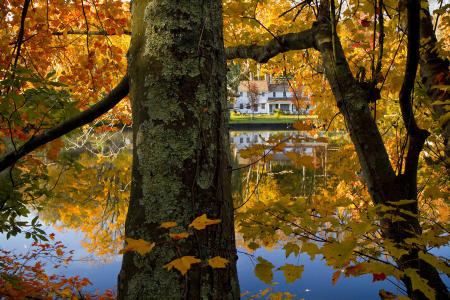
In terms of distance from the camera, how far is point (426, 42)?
2.95 metres

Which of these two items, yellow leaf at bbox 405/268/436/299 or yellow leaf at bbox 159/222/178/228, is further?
yellow leaf at bbox 405/268/436/299

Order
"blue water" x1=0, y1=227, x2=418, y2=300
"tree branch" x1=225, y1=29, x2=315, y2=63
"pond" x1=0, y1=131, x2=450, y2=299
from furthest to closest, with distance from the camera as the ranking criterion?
"pond" x1=0, y1=131, x2=450, y2=299 → "blue water" x1=0, y1=227, x2=418, y2=300 → "tree branch" x1=225, y1=29, x2=315, y2=63

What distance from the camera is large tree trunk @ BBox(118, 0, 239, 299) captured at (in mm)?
907

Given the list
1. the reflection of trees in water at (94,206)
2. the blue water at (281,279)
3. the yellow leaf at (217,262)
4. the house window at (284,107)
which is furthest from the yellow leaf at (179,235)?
the house window at (284,107)

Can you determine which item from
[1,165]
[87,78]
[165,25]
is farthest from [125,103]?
[165,25]

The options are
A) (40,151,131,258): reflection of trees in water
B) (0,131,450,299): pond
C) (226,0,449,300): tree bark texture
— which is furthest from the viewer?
(40,151,131,258): reflection of trees in water

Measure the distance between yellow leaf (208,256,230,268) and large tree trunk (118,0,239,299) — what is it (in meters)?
0.04

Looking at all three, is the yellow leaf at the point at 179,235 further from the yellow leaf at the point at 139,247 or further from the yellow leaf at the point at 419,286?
the yellow leaf at the point at 419,286

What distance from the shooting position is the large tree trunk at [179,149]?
35.7 inches

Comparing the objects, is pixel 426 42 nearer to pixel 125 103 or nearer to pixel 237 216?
pixel 237 216

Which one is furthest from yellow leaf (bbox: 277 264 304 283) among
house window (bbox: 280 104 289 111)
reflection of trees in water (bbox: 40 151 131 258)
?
house window (bbox: 280 104 289 111)

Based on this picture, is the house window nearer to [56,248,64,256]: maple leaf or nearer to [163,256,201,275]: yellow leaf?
[56,248,64,256]: maple leaf

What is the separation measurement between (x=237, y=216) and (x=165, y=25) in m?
1.09

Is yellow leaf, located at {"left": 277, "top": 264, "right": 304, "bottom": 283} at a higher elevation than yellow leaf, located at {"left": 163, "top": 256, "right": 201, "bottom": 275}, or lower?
lower
